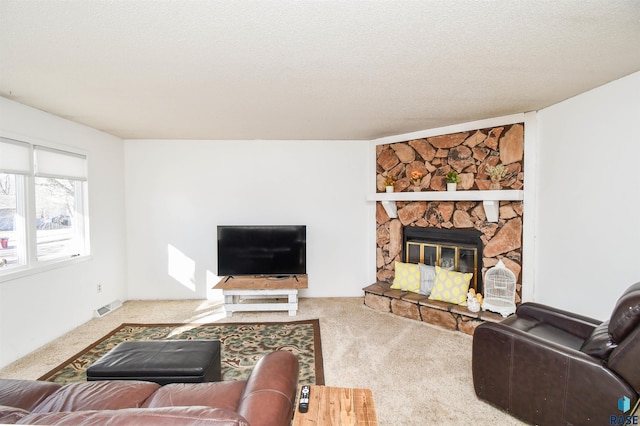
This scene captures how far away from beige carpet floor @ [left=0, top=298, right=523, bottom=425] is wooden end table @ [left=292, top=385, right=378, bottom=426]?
28.4 inches

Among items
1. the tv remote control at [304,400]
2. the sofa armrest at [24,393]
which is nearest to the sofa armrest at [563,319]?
the tv remote control at [304,400]

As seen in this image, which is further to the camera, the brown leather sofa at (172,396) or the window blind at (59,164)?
the window blind at (59,164)

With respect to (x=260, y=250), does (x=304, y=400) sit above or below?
below

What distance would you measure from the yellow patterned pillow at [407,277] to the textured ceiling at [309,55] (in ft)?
6.71

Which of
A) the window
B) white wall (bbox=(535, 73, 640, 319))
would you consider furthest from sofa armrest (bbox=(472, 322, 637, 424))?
the window

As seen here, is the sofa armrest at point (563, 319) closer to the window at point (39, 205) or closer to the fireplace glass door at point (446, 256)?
the fireplace glass door at point (446, 256)

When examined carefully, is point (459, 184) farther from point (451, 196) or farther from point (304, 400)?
point (304, 400)

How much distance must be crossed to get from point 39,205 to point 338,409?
3.77m

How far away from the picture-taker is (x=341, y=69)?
220cm

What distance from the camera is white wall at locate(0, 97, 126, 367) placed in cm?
287

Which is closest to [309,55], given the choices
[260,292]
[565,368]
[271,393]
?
[271,393]

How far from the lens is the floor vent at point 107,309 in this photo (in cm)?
395

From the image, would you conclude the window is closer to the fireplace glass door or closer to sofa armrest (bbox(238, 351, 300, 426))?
sofa armrest (bbox(238, 351, 300, 426))

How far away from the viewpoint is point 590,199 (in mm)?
2643
